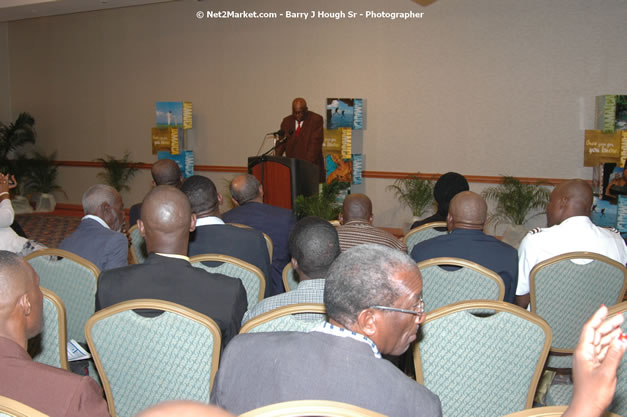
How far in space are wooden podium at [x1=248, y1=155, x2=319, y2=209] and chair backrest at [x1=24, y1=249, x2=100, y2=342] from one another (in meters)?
3.21

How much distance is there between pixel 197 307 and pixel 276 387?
873mm

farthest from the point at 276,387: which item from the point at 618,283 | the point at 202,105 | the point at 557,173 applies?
the point at 202,105

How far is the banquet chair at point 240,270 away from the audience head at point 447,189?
2.15 metres

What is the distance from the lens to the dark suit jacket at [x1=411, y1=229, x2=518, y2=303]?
2916mm

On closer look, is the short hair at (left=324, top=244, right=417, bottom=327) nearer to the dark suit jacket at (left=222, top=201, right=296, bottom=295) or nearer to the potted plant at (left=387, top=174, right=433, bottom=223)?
the dark suit jacket at (left=222, top=201, right=296, bottom=295)

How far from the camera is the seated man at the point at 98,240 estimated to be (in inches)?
117

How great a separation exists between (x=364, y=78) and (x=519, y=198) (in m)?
2.71

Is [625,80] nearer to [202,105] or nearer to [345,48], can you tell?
[345,48]

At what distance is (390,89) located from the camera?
26.4 ft

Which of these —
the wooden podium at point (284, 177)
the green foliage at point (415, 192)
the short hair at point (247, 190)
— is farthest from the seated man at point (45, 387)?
the green foliage at point (415, 192)

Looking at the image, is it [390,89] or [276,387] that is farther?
Answer: [390,89]

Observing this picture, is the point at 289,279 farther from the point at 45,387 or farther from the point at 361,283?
the point at 45,387

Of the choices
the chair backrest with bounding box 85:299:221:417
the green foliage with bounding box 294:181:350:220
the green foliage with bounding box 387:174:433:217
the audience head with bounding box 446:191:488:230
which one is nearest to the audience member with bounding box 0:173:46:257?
the chair backrest with bounding box 85:299:221:417

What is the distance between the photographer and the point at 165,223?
7.68 feet
